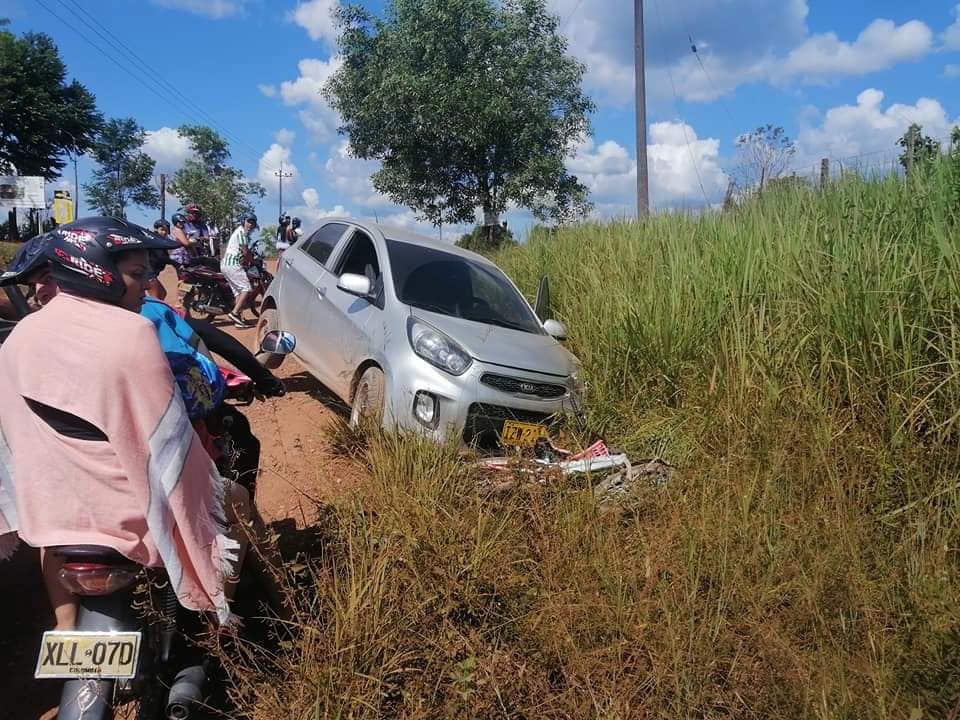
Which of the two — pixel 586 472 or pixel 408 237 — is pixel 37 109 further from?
pixel 586 472

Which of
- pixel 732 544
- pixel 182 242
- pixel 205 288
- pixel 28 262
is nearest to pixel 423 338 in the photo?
pixel 732 544

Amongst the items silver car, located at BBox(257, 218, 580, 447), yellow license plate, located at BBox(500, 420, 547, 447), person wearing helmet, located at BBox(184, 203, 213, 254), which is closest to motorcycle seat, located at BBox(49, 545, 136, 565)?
silver car, located at BBox(257, 218, 580, 447)

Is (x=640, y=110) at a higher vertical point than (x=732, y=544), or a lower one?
higher

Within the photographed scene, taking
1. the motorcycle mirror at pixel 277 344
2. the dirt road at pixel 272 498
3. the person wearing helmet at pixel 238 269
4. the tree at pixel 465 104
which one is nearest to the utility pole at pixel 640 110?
the tree at pixel 465 104

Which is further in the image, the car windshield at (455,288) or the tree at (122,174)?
the tree at (122,174)

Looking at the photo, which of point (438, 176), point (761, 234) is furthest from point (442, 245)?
point (438, 176)

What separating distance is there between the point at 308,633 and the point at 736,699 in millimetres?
1505

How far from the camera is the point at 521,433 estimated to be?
4.29 m

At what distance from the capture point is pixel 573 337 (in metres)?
5.64

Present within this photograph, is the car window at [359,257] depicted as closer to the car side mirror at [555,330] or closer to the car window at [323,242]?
the car window at [323,242]

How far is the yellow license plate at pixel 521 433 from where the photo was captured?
4.23 meters

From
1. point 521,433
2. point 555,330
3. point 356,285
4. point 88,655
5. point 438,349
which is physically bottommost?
point 88,655

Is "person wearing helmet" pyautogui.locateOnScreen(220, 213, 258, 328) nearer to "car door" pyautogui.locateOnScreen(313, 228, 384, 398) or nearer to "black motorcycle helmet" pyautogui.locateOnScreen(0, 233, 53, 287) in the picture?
"car door" pyautogui.locateOnScreen(313, 228, 384, 398)

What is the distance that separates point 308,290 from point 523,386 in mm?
2564
